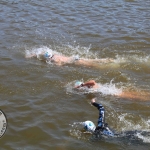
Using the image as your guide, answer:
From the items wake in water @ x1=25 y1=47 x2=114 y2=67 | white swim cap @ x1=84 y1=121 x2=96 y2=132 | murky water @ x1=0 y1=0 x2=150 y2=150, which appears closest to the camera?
white swim cap @ x1=84 y1=121 x2=96 y2=132

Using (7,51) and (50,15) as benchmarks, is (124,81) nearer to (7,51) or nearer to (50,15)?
(7,51)

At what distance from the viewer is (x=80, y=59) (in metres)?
13.1

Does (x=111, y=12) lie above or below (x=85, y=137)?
above

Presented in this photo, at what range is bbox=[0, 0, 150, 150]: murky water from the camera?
8.93m

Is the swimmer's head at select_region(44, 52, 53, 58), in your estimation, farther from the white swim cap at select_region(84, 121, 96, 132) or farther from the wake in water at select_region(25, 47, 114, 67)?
the white swim cap at select_region(84, 121, 96, 132)

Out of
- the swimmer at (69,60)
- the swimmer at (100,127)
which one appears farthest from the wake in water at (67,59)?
the swimmer at (100,127)

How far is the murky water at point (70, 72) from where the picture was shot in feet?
29.3

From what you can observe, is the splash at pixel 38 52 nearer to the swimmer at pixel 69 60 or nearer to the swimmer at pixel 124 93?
the swimmer at pixel 69 60

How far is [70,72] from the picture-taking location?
12.3 m

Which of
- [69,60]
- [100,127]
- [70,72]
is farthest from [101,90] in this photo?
[100,127]

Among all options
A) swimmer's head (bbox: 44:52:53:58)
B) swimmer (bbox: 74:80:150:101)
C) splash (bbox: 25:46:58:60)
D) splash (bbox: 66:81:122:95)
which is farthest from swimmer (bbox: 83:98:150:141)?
splash (bbox: 25:46:58:60)

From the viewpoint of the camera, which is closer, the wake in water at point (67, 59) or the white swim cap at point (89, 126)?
the white swim cap at point (89, 126)

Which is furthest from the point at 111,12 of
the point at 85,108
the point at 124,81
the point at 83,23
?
the point at 85,108

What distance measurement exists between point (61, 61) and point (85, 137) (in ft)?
15.6
